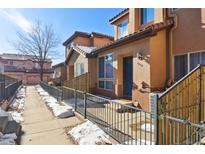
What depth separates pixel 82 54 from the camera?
41.4ft

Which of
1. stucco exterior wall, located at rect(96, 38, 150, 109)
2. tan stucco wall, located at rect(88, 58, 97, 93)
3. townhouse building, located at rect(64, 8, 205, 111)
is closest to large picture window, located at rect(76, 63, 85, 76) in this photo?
tan stucco wall, located at rect(88, 58, 97, 93)

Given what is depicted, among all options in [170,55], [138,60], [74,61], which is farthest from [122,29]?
[170,55]

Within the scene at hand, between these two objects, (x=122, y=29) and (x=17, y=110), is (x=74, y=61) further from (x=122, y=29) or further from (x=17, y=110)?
(x=17, y=110)

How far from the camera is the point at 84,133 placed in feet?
16.1

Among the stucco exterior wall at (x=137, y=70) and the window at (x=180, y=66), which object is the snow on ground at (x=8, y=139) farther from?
the window at (x=180, y=66)

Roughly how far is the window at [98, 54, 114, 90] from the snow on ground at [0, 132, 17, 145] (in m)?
6.13

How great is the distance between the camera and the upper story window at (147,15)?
9.29 m

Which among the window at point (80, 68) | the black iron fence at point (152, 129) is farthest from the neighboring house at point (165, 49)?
the window at point (80, 68)

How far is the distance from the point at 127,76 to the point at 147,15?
349 centimetres

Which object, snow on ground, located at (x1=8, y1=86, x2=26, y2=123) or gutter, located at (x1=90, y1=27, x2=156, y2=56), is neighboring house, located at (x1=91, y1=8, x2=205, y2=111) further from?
snow on ground, located at (x1=8, y1=86, x2=26, y2=123)

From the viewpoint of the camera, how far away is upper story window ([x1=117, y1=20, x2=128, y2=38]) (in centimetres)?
1204
